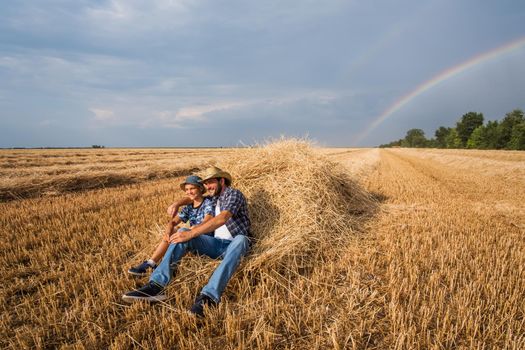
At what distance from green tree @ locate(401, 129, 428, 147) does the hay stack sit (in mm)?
129071

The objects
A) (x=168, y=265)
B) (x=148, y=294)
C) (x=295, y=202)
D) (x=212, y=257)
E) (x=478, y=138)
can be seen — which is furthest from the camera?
(x=478, y=138)

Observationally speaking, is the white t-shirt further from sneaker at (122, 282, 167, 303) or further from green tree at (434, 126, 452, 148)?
green tree at (434, 126, 452, 148)

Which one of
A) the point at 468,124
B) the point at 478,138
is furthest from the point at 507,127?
the point at 468,124

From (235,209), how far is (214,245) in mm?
583

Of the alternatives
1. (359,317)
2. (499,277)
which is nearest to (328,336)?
(359,317)

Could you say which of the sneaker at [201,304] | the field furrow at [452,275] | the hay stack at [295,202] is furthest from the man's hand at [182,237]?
the field furrow at [452,275]

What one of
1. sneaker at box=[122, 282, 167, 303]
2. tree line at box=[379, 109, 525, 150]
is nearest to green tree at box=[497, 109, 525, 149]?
tree line at box=[379, 109, 525, 150]

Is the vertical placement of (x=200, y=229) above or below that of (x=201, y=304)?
above

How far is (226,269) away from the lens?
3.36m

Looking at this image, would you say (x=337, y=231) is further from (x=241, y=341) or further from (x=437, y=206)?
(x=437, y=206)

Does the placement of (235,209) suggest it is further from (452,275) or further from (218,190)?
(452,275)

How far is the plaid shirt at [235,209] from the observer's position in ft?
12.7

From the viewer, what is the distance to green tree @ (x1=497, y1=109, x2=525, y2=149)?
55.8m

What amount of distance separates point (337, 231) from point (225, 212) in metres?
2.38
